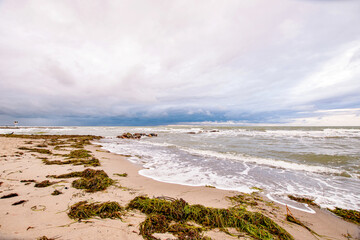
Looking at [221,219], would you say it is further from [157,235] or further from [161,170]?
[161,170]

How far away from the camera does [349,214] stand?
143 inches

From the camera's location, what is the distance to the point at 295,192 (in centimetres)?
495

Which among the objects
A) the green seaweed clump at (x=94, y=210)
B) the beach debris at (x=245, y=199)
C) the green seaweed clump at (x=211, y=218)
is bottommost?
the beach debris at (x=245, y=199)

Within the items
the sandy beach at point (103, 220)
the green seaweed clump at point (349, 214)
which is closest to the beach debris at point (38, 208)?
the sandy beach at point (103, 220)

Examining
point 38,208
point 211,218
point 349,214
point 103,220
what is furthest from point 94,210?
point 349,214

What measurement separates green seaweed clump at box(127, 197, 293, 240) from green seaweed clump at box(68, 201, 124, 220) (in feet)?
1.09

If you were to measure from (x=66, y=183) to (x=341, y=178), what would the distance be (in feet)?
34.7

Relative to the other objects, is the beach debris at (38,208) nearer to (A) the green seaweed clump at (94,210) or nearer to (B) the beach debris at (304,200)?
(A) the green seaweed clump at (94,210)

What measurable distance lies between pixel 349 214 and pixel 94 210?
596 centimetres

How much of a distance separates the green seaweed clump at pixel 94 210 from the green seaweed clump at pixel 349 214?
524 centimetres

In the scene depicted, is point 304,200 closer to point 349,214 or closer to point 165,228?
point 349,214

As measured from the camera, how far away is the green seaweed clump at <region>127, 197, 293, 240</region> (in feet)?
8.93

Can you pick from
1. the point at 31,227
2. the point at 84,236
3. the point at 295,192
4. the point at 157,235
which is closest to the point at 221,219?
the point at 157,235

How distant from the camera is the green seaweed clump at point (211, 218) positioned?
2.72 meters
